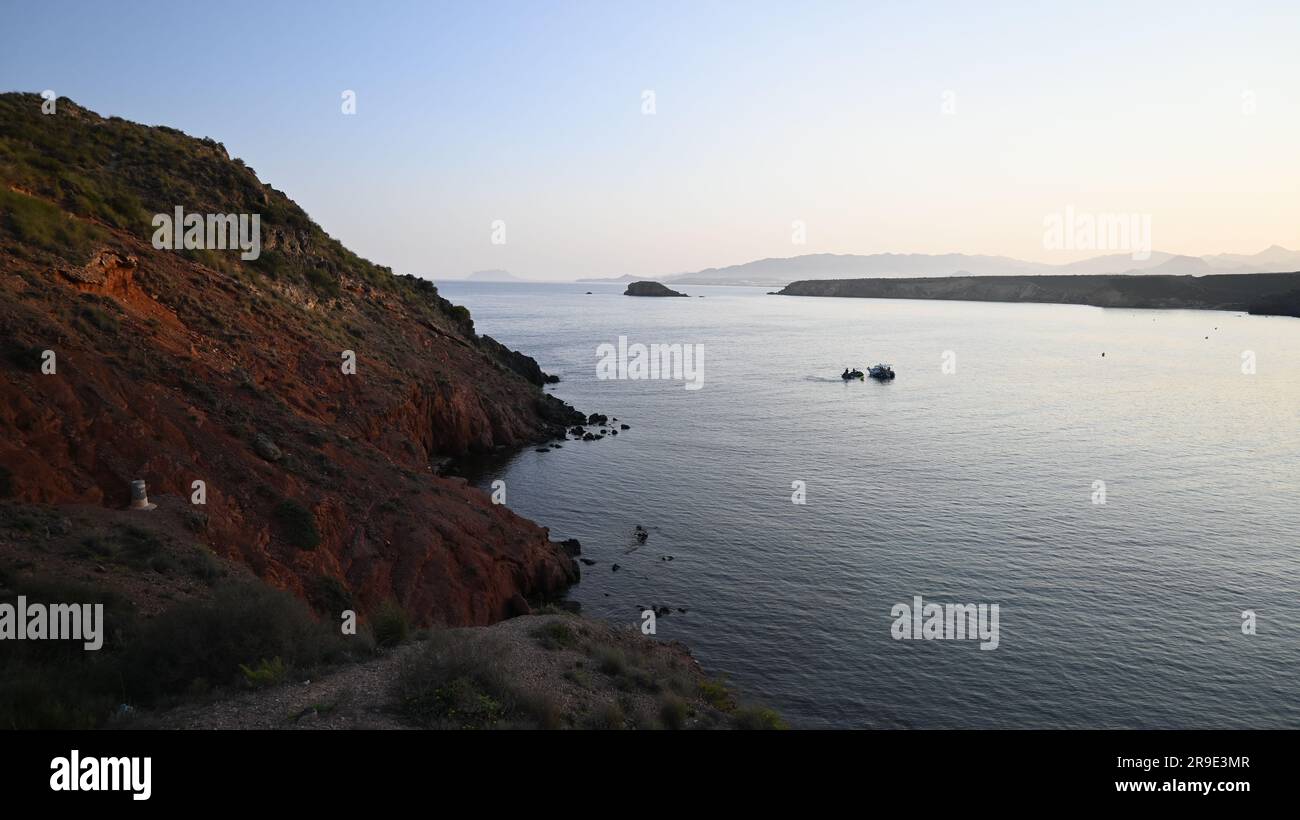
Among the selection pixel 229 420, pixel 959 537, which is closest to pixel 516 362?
pixel 229 420

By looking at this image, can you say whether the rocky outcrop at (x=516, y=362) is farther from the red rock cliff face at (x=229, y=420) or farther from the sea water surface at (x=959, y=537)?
the red rock cliff face at (x=229, y=420)

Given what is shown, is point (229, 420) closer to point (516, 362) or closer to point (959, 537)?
point (959, 537)

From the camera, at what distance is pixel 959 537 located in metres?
31.7

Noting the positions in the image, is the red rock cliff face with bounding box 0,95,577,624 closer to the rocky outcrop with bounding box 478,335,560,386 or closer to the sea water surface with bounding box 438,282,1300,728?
the sea water surface with bounding box 438,282,1300,728

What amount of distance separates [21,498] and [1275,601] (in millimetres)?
36659

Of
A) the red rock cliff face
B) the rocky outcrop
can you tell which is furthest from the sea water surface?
the red rock cliff face

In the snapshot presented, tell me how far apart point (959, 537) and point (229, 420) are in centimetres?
2815

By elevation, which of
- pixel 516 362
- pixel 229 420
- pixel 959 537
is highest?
pixel 516 362

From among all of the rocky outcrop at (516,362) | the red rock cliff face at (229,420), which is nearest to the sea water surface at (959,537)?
the rocky outcrop at (516,362)

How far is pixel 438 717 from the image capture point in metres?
11.6

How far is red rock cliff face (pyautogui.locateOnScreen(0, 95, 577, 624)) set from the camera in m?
19.6

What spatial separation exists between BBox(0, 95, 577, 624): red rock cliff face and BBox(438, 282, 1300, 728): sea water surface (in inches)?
223

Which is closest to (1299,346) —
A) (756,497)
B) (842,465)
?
(842,465)
